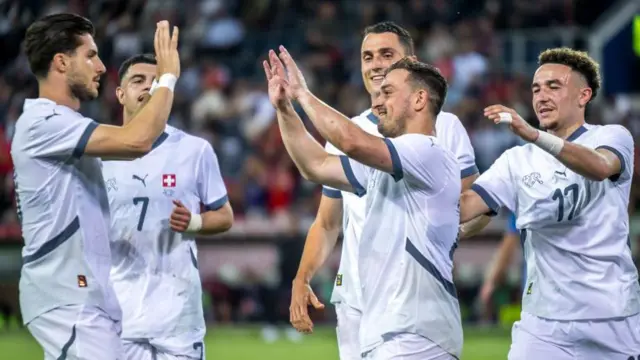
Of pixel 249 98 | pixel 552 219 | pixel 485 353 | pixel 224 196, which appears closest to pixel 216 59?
pixel 249 98

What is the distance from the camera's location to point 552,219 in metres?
6.71

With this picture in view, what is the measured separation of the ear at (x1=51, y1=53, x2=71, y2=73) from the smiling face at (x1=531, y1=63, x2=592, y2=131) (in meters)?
2.83

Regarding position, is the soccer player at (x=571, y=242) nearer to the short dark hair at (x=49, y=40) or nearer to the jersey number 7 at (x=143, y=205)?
the jersey number 7 at (x=143, y=205)

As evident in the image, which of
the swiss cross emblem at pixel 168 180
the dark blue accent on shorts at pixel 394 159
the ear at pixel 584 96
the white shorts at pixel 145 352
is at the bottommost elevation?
the white shorts at pixel 145 352

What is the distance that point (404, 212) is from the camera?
5.92 m

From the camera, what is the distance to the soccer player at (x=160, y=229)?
7.22 meters

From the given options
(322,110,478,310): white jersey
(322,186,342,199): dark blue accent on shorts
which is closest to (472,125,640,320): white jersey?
(322,110,478,310): white jersey

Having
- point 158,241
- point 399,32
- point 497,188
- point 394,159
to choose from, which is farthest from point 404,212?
point 158,241

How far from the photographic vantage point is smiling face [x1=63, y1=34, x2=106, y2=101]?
19.9ft

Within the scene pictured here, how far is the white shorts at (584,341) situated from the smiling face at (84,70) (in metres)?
2.93

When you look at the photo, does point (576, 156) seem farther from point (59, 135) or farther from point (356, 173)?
point (59, 135)

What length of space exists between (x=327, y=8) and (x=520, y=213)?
1341 cm

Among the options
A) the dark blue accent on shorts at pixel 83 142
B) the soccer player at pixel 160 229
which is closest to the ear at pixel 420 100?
the dark blue accent on shorts at pixel 83 142

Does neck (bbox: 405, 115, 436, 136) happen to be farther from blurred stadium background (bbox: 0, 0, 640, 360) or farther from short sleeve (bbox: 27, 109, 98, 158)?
blurred stadium background (bbox: 0, 0, 640, 360)
